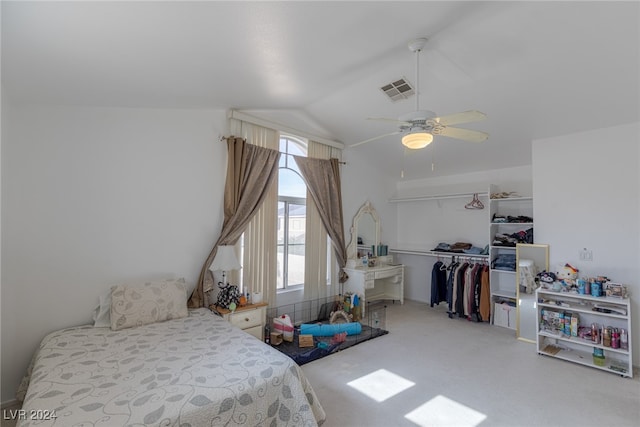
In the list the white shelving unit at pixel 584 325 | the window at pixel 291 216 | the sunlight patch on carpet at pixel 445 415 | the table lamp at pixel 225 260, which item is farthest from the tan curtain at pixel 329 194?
the white shelving unit at pixel 584 325

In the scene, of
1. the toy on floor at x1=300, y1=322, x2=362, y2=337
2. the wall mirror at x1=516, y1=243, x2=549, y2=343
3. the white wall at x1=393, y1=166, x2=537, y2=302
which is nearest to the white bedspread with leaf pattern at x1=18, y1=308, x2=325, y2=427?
the toy on floor at x1=300, y1=322, x2=362, y2=337

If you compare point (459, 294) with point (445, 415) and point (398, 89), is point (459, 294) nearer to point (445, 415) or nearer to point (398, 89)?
point (445, 415)

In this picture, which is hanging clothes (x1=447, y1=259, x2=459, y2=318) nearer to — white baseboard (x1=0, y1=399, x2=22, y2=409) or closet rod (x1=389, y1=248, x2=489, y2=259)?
closet rod (x1=389, y1=248, x2=489, y2=259)

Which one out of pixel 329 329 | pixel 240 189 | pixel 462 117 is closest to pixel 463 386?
pixel 329 329

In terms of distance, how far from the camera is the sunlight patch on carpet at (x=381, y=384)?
2625 mm

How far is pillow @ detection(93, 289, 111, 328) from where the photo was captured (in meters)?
2.68

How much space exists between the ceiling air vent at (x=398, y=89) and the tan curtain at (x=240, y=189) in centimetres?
170

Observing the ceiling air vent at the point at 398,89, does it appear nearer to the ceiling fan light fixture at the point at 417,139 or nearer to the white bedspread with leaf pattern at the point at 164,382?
the ceiling fan light fixture at the point at 417,139

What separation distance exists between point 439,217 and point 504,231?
1155mm

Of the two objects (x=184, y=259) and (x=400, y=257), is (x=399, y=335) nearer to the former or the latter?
(x=400, y=257)

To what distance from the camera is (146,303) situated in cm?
277

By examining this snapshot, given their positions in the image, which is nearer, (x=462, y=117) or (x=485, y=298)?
(x=462, y=117)

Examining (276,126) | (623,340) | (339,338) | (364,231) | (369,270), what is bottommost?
(339,338)

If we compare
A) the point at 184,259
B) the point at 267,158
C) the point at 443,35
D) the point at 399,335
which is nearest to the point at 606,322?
the point at 399,335
